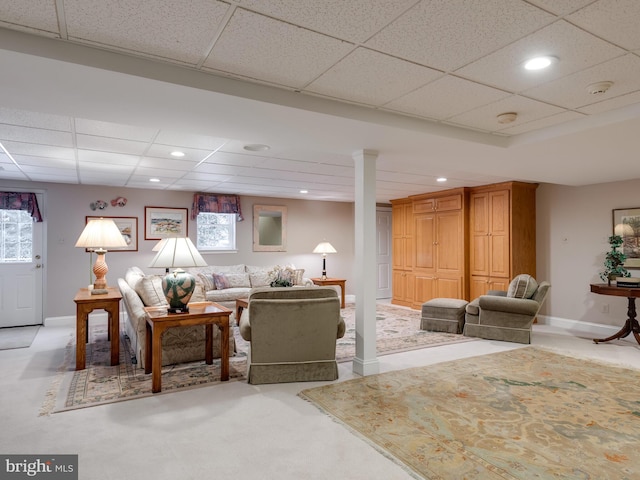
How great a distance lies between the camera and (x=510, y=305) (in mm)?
5172

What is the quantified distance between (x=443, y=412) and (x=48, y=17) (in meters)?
3.33

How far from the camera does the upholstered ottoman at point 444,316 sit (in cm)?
574

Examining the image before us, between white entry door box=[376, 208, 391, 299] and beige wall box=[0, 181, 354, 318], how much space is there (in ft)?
4.50

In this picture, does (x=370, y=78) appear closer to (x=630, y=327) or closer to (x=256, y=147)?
(x=256, y=147)

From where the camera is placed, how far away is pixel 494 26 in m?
1.91

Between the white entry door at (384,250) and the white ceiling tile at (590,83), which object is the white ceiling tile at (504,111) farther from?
the white entry door at (384,250)

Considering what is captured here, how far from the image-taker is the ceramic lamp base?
360 cm

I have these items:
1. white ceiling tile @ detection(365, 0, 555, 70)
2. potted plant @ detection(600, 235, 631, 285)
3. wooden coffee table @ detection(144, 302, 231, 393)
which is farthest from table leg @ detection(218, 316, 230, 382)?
potted plant @ detection(600, 235, 631, 285)

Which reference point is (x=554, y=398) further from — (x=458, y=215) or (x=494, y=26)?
(x=458, y=215)

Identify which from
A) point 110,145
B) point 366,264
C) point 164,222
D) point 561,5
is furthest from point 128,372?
point 561,5

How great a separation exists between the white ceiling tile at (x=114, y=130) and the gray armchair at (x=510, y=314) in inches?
178

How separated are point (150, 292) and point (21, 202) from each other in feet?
11.6

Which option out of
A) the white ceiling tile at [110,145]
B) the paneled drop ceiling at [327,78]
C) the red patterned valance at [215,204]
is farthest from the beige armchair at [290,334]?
the red patterned valance at [215,204]

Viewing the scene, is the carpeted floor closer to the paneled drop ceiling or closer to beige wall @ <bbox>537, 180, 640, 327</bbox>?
the paneled drop ceiling
